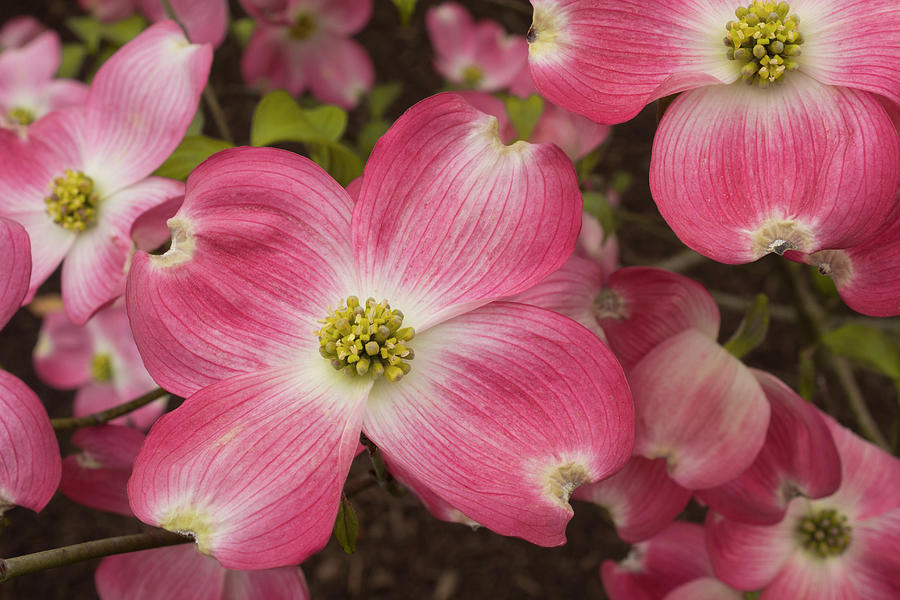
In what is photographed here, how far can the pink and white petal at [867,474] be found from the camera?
662 mm

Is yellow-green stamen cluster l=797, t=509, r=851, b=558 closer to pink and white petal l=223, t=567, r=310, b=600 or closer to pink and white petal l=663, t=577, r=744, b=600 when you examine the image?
pink and white petal l=663, t=577, r=744, b=600

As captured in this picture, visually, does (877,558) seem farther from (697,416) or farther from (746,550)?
(697,416)

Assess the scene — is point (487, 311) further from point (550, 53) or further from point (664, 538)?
point (664, 538)

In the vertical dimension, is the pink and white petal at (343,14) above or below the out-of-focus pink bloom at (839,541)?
above

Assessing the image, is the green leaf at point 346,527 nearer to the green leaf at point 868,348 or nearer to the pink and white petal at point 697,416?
the pink and white petal at point 697,416

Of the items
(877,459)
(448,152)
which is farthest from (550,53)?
(877,459)

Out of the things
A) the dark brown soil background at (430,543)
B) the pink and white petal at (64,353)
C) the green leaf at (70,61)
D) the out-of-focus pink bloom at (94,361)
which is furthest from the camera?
the dark brown soil background at (430,543)

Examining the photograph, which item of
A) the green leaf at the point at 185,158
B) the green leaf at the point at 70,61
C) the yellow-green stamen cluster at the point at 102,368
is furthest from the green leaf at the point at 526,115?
the green leaf at the point at 70,61

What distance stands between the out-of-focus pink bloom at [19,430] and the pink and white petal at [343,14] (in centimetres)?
70

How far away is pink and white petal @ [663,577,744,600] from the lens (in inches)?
26.2

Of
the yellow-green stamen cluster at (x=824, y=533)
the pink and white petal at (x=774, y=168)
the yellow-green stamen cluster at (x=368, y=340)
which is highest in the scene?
the pink and white petal at (x=774, y=168)

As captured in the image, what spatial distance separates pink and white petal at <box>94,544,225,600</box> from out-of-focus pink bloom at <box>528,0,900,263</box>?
1.49ft

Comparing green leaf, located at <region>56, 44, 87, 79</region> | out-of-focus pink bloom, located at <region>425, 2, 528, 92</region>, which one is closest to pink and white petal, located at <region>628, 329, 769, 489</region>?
out-of-focus pink bloom, located at <region>425, 2, 528, 92</region>

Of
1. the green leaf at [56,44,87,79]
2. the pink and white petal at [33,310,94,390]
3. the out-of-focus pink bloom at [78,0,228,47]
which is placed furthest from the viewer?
the green leaf at [56,44,87,79]
